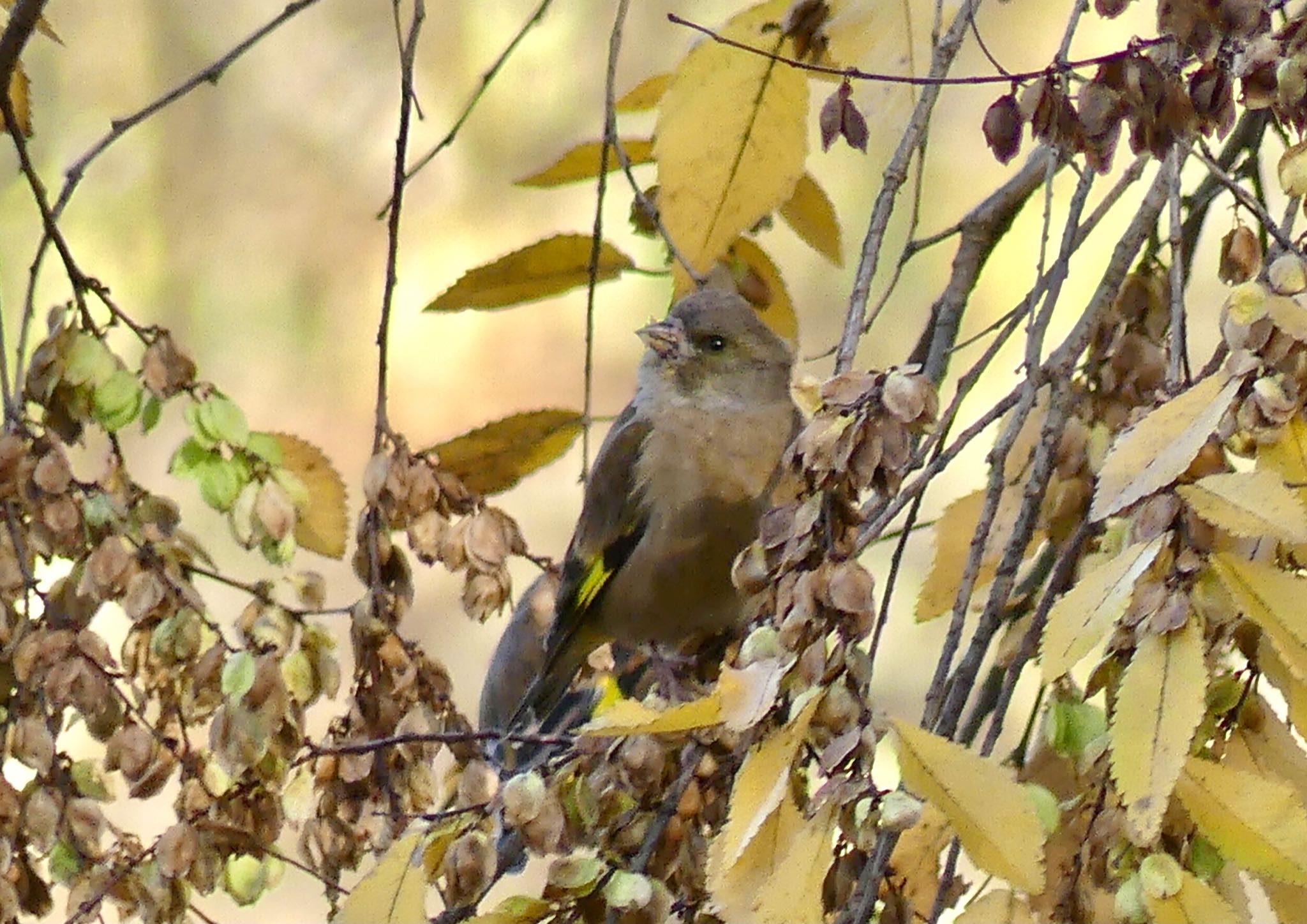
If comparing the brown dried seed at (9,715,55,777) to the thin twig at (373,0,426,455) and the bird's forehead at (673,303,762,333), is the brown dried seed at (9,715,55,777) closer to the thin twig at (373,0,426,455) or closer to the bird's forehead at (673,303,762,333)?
the thin twig at (373,0,426,455)

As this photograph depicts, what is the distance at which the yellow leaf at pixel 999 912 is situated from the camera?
3.06 ft

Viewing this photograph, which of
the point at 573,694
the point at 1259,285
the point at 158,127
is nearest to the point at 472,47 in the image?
the point at 158,127

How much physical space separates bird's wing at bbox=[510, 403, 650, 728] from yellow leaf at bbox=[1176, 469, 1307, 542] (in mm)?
1193

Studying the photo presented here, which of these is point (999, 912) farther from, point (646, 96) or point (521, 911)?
point (646, 96)

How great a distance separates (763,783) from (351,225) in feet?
9.81

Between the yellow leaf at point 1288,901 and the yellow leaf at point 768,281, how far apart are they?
827 mm

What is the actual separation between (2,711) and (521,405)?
2.16m

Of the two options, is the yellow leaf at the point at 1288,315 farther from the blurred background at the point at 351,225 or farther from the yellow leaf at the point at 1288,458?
the blurred background at the point at 351,225

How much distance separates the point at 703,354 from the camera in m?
2.03

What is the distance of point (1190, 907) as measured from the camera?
792 millimetres

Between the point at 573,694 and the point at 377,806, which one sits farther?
the point at 573,694

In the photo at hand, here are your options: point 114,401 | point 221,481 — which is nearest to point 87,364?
point 114,401

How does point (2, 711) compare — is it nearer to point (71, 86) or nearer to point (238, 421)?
point (238, 421)

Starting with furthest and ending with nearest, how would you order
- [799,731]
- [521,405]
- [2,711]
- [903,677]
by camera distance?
[521,405] < [903,677] < [2,711] < [799,731]
